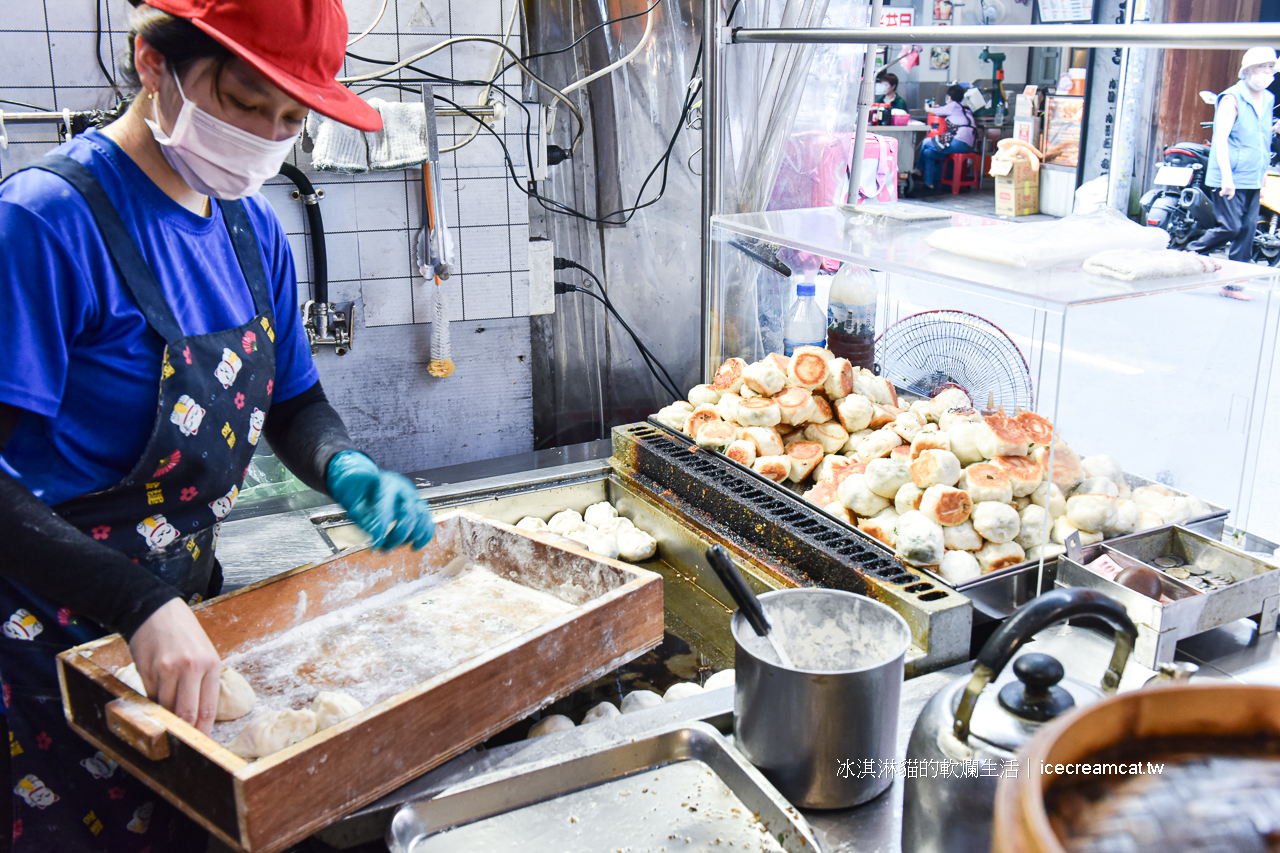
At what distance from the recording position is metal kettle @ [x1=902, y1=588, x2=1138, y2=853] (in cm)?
94

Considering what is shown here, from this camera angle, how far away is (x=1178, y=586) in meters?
1.56

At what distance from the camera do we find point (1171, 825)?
23.0 inches

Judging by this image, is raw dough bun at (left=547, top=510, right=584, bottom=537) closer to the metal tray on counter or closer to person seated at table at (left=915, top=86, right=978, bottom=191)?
the metal tray on counter

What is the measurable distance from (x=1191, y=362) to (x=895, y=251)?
590 millimetres

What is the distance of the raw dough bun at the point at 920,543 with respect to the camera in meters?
1.75

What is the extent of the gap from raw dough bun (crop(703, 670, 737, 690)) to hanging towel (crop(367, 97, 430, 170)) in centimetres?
186

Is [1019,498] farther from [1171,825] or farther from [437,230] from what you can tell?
[437,230]

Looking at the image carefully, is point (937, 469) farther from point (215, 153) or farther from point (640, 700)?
point (215, 153)

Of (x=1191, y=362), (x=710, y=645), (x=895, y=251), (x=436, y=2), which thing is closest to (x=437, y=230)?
(x=436, y=2)

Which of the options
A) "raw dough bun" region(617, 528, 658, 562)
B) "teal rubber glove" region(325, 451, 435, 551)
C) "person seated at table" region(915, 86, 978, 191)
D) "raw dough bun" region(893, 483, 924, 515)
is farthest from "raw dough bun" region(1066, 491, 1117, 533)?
"person seated at table" region(915, 86, 978, 191)

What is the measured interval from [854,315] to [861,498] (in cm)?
78

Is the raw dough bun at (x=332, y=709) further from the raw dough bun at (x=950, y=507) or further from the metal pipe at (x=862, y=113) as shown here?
the metal pipe at (x=862, y=113)

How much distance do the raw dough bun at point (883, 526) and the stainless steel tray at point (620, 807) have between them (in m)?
0.69

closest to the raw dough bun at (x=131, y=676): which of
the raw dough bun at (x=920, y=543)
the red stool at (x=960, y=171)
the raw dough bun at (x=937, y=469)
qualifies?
the raw dough bun at (x=920, y=543)
